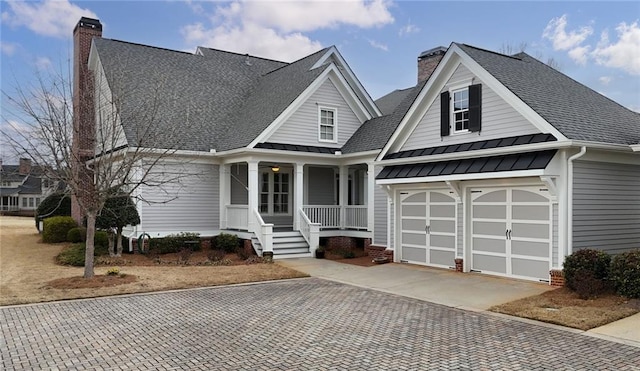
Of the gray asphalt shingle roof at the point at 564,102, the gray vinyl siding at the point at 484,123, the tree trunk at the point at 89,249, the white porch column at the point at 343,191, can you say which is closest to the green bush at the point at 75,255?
the tree trunk at the point at 89,249

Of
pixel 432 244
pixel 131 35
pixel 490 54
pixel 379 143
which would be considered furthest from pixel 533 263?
pixel 131 35

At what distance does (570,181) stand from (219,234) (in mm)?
12975

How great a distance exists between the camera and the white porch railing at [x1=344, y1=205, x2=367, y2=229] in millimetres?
20328

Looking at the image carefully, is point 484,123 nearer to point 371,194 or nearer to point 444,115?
point 444,115

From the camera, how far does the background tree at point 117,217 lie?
677 inches

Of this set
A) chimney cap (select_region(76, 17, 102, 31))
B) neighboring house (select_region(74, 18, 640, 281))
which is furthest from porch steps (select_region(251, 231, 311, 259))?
chimney cap (select_region(76, 17, 102, 31))

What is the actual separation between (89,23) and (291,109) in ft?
37.1

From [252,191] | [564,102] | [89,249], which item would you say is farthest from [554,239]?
[89,249]

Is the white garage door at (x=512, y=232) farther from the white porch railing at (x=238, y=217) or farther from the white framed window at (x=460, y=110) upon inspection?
the white porch railing at (x=238, y=217)

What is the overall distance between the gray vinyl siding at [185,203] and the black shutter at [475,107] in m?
10.0

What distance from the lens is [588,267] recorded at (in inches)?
435

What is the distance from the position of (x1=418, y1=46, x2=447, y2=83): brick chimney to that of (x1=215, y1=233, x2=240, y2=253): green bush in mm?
11176

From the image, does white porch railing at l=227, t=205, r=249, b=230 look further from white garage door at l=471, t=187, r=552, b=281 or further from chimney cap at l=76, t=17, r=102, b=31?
→ chimney cap at l=76, t=17, r=102, b=31

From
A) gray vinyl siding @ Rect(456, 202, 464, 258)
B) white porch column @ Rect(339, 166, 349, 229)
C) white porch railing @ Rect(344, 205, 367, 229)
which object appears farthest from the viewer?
white porch column @ Rect(339, 166, 349, 229)
